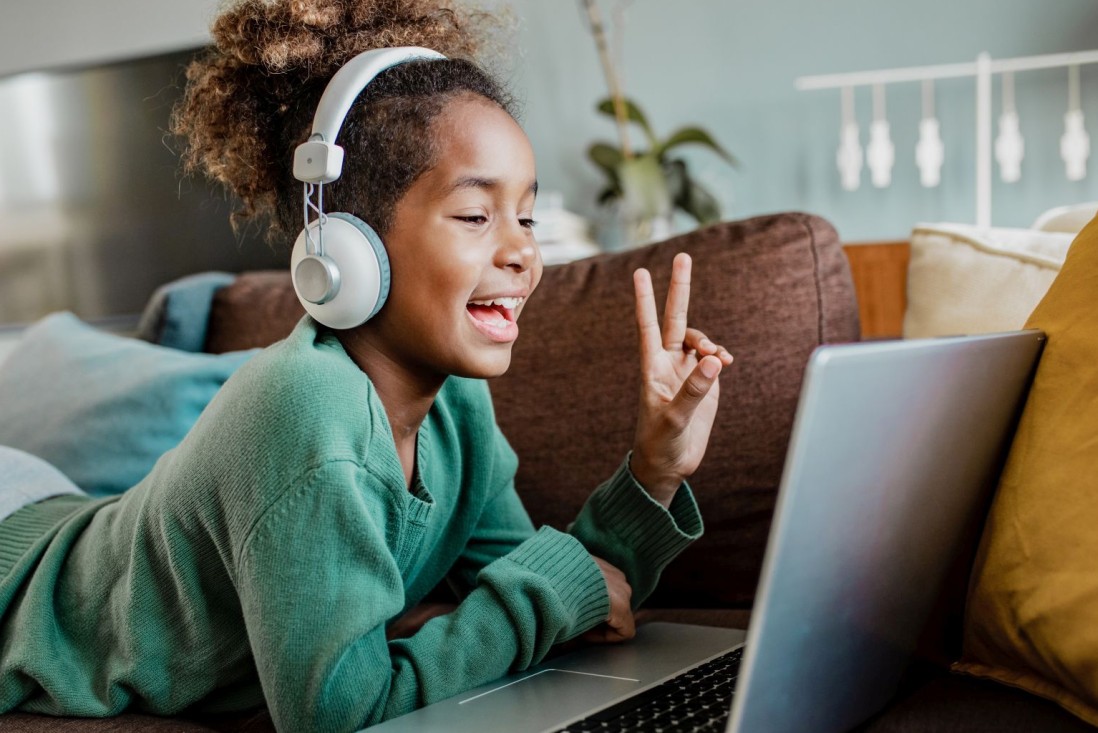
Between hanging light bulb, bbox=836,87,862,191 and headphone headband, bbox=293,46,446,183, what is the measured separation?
1.81 m

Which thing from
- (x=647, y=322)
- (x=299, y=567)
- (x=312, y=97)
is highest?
(x=312, y=97)

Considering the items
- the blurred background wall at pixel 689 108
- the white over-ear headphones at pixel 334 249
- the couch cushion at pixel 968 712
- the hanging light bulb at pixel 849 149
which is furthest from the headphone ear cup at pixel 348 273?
the hanging light bulb at pixel 849 149

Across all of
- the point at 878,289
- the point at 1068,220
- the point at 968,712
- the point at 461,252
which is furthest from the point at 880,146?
the point at 968,712

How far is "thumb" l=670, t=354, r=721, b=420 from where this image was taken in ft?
2.79

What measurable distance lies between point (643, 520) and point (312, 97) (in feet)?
1.65

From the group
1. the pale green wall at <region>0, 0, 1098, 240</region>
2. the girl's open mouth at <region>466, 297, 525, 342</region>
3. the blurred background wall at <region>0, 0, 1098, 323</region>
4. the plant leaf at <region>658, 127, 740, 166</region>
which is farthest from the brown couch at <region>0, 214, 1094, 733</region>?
the plant leaf at <region>658, 127, 740, 166</region>

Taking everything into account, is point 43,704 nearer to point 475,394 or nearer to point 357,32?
point 475,394

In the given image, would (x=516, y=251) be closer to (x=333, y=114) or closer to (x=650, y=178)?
(x=333, y=114)

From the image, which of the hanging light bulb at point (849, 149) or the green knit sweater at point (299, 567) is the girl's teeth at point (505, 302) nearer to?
the green knit sweater at point (299, 567)

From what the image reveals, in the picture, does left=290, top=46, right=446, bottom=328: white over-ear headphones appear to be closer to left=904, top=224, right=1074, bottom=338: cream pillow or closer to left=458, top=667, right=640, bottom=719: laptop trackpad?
left=458, top=667, right=640, bottom=719: laptop trackpad

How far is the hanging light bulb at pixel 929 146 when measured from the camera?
7.88 ft

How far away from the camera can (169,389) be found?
1406mm

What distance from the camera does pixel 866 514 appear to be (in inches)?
21.6

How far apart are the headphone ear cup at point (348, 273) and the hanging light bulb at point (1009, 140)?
1932 millimetres
